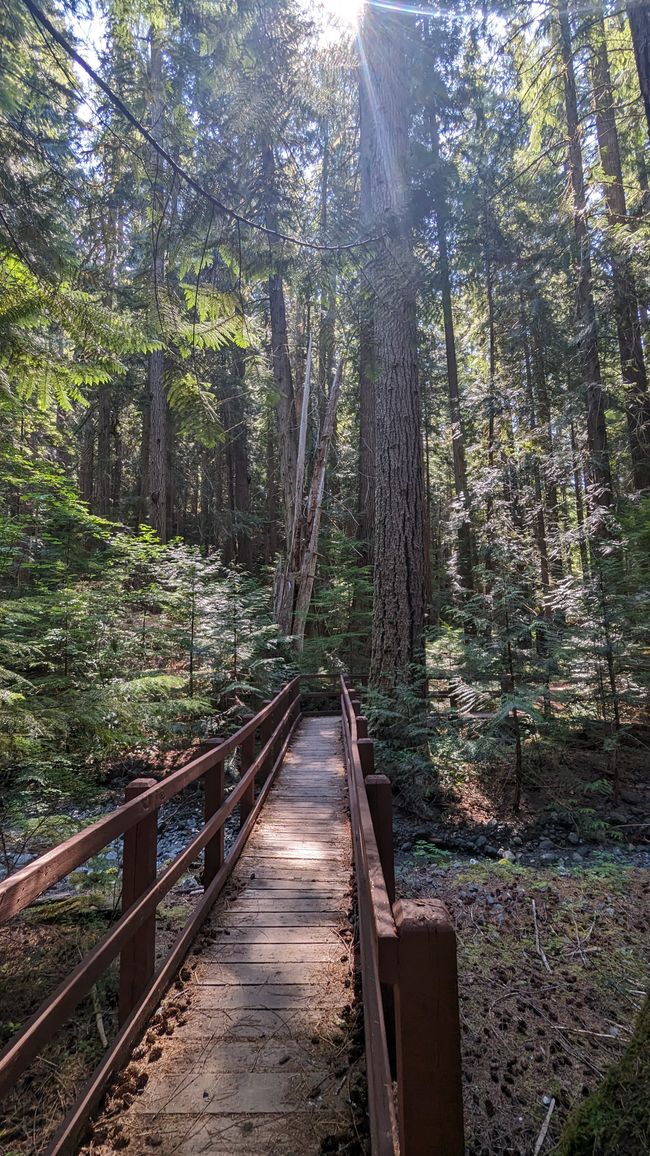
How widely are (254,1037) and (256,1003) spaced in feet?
0.78

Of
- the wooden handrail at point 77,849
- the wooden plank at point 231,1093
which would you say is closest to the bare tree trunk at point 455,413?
the wooden handrail at point 77,849

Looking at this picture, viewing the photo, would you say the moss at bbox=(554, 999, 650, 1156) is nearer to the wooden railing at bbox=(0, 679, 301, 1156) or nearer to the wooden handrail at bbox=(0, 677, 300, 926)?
the wooden railing at bbox=(0, 679, 301, 1156)

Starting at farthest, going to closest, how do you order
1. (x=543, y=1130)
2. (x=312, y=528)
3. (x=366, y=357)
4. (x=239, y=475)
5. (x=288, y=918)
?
(x=239, y=475)
(x=312, y=528)
(x=366, y=357)
(x=288, y=918)
(x=543, y=1130)

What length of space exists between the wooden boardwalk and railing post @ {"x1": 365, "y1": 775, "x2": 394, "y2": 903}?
0.66 meters

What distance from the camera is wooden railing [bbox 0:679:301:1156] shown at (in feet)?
5.28

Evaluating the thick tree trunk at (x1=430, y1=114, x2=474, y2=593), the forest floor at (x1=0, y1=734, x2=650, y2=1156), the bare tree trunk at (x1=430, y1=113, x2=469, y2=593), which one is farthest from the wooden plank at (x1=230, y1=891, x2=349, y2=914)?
the bare tree trunk at (x1=430, y1=113, x2=469, y2=593)

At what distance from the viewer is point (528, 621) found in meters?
7.59

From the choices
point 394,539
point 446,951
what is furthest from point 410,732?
point 446,951

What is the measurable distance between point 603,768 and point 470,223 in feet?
29.9

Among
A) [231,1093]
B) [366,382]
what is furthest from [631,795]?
[366,382]

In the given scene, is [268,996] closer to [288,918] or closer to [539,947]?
[288,918]

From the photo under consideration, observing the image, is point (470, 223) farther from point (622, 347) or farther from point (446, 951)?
point (446, 951)

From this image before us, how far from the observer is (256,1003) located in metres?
2.70

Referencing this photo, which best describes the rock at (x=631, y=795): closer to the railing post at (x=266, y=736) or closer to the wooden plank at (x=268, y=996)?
the railing post at (x=266, y=736)
